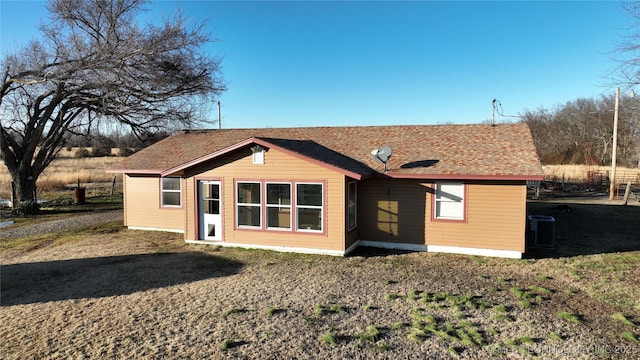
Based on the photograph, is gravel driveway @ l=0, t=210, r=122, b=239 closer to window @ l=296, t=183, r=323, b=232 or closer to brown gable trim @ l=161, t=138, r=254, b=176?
brown gable trim @ l=161, t=138, r=254, b=176

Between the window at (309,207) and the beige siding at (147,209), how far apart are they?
19.2 feet

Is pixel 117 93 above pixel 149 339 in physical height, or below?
above

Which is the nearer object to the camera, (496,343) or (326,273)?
(496,343)

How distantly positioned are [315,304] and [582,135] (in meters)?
60.3

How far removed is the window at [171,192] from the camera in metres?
14.9

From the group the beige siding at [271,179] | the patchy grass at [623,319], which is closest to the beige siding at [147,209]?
the beige siding at [271,179]

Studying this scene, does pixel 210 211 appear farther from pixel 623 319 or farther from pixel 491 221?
pixel 623 319

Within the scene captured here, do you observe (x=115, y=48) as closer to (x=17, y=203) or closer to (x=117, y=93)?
(x=117, y=93)

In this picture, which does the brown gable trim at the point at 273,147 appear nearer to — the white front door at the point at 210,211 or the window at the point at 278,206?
the white front door at the point at 210,211

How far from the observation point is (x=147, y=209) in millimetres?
15500

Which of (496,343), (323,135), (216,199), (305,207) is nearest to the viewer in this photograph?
(496,343)

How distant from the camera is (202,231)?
12703 mm

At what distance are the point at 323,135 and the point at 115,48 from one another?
12646mm

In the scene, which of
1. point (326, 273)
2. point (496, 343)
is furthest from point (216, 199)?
point (496, 343)
